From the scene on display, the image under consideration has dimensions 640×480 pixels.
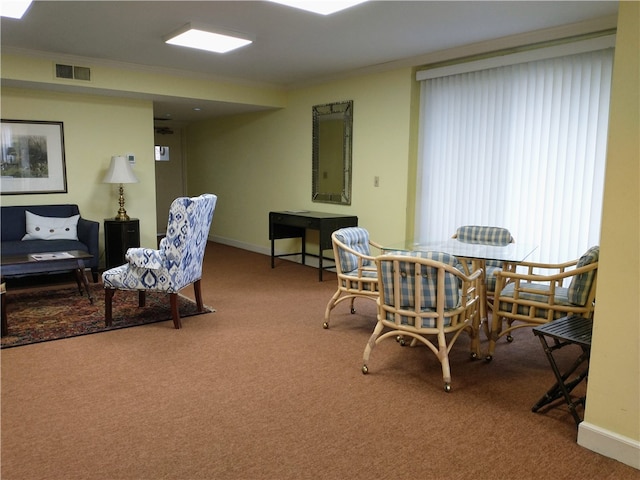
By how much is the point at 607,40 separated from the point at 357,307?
2869 millimetres

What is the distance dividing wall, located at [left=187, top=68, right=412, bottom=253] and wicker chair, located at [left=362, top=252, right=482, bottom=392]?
2.53 metres

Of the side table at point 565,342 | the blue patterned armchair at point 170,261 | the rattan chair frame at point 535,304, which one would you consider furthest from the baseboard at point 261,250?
the side table at point 565,342

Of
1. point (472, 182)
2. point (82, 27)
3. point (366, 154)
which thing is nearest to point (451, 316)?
point (472, 182)

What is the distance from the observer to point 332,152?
6137 mm

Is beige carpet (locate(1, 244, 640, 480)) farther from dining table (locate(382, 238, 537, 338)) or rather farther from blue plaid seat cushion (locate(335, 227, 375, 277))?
blue plaid seat cushion (locate(335, 227, 375, 277))

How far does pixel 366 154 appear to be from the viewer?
225 inches

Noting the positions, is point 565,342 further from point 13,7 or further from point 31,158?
point 31,158

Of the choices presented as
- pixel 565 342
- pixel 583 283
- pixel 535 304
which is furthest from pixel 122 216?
pixel 565 342

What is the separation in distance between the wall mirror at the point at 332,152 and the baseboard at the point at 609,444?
409 centimetres

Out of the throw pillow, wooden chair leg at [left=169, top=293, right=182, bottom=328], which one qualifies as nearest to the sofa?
the throw pillow

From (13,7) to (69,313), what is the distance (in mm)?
2340

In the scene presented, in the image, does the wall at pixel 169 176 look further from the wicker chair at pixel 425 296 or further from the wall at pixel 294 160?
the wicker chair at pixel 425 296

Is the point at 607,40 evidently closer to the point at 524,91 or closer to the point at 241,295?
the point at 524,91

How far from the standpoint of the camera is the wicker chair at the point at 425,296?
271 cm
